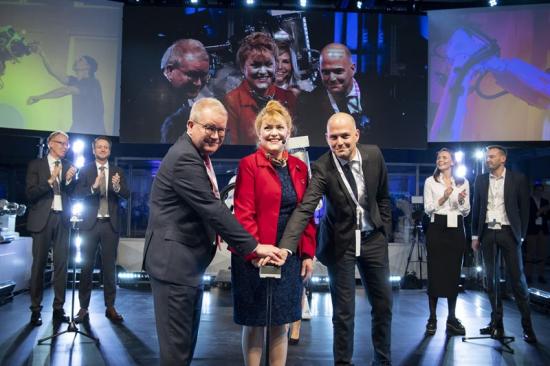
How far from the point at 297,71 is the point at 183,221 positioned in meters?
5.20

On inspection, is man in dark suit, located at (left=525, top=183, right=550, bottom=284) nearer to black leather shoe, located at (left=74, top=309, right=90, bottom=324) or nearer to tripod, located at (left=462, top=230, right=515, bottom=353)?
tripod, located at (left=462, top=230, right=515, bottom=353)

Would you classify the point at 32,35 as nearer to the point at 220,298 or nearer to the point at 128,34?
the point at 128,34

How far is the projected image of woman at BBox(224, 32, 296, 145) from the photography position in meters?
6.73

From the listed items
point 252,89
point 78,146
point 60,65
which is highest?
point 60,65

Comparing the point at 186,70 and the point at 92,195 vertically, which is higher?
the point at 186,70

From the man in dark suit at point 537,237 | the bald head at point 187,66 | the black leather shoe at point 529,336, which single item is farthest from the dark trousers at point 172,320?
the man in dark suit at point 537,237

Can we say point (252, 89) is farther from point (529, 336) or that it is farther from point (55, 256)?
point (529, 336)

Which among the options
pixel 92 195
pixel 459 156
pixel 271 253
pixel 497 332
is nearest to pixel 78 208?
pixel 92 195

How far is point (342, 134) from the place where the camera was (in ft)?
8.93

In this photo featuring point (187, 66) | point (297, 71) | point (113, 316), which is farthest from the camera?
point (297, 71)

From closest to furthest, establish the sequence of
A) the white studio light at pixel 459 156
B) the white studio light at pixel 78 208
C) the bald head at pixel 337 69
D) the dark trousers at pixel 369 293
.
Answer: the dark trousers at pixel 369 293 → the white studio light at pixel 78 208 → the bald head at pixel 337 69 → the white studio light at pixel 459 156

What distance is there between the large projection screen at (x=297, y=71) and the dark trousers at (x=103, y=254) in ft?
7.52

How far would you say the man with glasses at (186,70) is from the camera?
6.70 metres

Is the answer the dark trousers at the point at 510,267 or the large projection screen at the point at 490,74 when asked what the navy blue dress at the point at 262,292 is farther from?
the large projection screen at the point at 490,74
